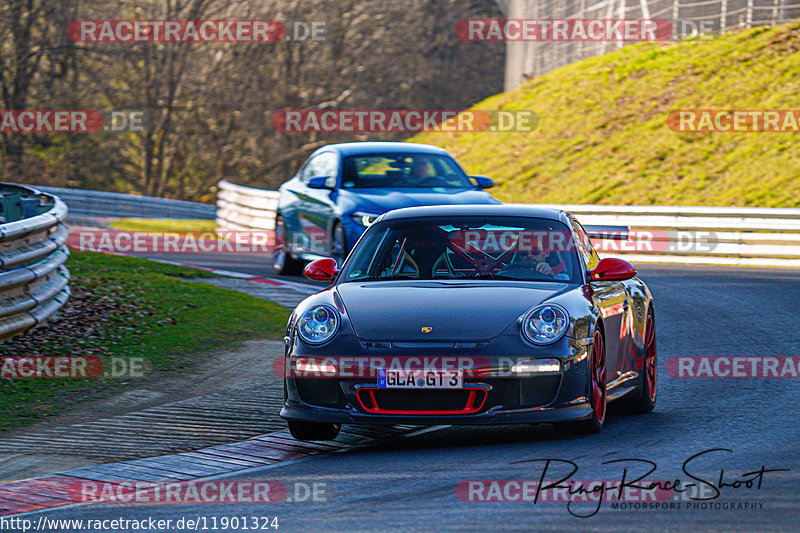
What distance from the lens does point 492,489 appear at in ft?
20.4

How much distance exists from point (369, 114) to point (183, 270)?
1066 inches

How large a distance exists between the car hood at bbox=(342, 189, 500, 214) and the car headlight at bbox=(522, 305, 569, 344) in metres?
7.58

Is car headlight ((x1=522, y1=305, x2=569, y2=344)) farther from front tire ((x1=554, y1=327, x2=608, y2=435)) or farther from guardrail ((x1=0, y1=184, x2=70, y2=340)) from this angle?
guardrail ((x1=0, y1=184, x2=70, y2=340))

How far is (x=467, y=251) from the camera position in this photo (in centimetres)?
859

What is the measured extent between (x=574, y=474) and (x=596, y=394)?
1160mm

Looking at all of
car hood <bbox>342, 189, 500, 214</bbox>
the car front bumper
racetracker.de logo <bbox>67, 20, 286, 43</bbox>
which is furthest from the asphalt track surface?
racetracker.de logo <bbox>67, 20, 286, 43</bbox>

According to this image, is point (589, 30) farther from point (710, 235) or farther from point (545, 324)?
point (545, 324)

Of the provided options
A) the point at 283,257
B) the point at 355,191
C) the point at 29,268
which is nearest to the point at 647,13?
the point at 283,257

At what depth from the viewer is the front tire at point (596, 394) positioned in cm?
746

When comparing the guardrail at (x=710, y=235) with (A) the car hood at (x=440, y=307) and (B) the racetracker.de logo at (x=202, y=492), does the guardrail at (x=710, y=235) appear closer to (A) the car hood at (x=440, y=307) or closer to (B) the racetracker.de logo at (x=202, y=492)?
(A) the car hood at (x=440, y=307)

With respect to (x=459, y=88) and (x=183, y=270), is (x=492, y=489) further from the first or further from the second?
(x=459, y=88)

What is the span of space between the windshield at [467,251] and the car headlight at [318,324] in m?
0.77

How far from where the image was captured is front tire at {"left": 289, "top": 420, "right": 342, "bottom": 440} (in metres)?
7.64

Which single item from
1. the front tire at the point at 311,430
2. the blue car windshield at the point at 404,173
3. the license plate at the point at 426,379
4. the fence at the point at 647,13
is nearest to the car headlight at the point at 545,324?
the license plate at the point at 426,379
